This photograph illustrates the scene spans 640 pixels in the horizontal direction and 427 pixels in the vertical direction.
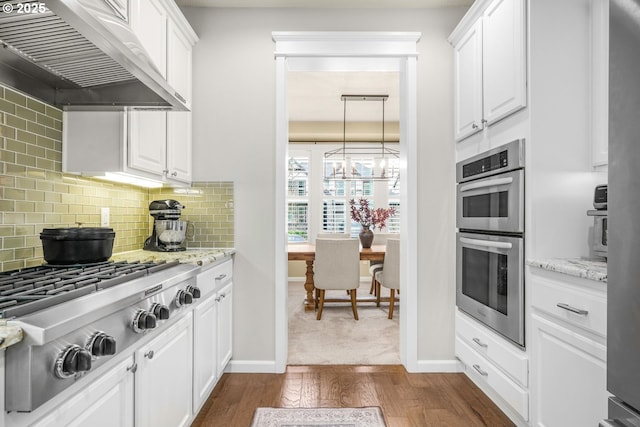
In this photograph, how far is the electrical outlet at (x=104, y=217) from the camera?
2160mm

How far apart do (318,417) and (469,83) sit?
2.26 meters

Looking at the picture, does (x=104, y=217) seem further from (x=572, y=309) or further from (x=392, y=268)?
(x=392, y=268)

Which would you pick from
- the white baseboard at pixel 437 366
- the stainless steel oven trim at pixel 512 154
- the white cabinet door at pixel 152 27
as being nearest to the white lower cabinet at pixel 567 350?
the stainless steel oven trim at pixel 512 154

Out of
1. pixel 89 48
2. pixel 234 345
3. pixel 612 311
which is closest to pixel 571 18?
pixel 612 311

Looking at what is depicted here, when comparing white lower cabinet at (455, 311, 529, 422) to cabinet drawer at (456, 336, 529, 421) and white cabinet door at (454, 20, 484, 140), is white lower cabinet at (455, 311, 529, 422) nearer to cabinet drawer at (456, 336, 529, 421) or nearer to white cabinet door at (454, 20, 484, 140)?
cabinet drawer at (456, 336, 529, 421)

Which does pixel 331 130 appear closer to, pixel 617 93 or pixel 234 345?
pixel 234 345

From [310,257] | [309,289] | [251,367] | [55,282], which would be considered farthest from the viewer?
[309,289]

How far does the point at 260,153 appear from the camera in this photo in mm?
2785

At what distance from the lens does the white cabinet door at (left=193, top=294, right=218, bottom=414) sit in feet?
6.30

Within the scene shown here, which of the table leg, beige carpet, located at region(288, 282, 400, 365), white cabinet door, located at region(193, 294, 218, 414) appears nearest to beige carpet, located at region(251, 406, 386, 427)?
white cabinet door, located at region(193, 294, 218, 414)

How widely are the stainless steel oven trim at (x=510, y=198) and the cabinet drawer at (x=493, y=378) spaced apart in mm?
779

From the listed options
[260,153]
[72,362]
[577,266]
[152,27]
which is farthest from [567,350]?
[152,27]

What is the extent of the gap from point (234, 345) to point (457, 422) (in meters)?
1.54

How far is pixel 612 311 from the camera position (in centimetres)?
90
